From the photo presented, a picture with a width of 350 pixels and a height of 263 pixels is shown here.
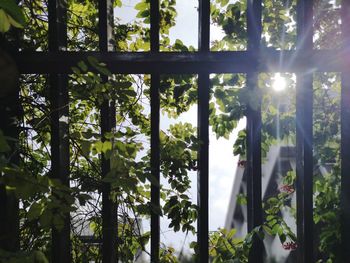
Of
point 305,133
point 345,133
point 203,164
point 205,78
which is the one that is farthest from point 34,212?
point 345,133

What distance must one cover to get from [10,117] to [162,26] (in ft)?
4.91

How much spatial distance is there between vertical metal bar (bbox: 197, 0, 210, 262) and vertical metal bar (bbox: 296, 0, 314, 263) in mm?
352

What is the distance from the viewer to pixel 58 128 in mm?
1562

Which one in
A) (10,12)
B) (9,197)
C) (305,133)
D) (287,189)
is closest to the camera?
(10,12)

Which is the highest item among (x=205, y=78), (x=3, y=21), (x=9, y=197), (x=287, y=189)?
(x=3, y=21)

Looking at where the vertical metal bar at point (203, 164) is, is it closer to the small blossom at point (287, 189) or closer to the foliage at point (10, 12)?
the foliage at point (10, 12)

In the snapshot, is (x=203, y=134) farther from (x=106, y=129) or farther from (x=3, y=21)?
(x=3, y=21)

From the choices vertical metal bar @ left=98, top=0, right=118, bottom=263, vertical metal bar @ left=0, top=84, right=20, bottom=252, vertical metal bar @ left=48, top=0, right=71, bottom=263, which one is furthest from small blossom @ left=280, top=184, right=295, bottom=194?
vertical metal bar @ left=0, top=84, right=20, bottom=252

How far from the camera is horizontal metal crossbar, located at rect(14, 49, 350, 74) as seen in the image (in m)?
1.52

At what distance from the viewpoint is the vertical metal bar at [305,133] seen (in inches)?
62.1

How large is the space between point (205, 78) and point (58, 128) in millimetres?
580

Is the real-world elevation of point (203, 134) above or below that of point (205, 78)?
below

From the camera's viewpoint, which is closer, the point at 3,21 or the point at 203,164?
the point at 3,21

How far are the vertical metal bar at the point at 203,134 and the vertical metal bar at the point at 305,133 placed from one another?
1.15 feet
